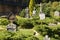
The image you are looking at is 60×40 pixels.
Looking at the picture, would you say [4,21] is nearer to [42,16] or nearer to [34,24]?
[34,24]

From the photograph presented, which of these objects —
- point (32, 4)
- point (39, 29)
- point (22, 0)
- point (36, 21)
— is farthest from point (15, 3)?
point (39, 29)

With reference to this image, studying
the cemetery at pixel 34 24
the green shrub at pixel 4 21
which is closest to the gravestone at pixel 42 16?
the cemetery at pixel 34 24

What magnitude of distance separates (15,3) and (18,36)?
18.9 metres

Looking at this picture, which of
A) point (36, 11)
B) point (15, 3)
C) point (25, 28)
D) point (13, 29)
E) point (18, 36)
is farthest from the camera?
point (15, 3)

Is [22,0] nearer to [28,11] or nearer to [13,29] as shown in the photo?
[28,11]

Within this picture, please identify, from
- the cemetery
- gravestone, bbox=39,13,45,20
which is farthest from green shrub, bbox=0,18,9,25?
gravestone, bbox=39,13,45,20

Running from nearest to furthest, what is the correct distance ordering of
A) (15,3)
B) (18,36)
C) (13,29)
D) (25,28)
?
(18,36) < (13,29) < (25,28) < (15,3)

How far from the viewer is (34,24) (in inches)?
1091

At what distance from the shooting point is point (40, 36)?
24.3m

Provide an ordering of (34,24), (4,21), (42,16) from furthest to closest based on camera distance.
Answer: (42,16), (4,21), (34,24)

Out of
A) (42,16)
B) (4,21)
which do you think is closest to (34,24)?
(42,16)

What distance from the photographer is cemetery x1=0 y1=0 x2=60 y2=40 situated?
21.7m

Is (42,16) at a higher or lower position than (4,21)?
higher

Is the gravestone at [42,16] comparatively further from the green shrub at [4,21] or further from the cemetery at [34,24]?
the green shrub at [4,21]
